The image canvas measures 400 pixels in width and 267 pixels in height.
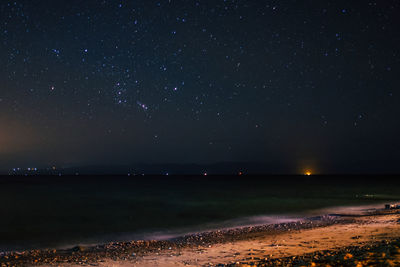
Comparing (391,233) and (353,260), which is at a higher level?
(353,260)

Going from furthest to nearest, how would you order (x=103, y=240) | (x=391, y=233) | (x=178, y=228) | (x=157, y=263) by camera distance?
(x=178, y=228)
(x=103, y=240)
(x=391, y=233)
(x=157, y=263)

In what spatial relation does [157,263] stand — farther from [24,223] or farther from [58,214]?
[58,214]

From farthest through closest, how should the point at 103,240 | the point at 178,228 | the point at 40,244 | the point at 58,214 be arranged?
1. the point at 58,214
2. the point at 178,228
3. the point at 103,240
4. the point at 40,244

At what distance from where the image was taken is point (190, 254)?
12.5 m

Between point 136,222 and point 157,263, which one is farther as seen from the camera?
point 136,222

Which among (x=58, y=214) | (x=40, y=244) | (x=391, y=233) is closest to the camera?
(x=391, y=233)

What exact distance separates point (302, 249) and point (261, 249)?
4.75 ft

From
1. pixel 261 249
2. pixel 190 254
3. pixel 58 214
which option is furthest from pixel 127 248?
pixel 58 214

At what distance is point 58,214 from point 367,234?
31586 mm

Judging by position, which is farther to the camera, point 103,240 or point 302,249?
point 103,240

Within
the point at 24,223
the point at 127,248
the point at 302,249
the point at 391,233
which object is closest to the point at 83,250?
the point at 127,248

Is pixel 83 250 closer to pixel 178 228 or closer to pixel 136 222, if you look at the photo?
pixel 178 228

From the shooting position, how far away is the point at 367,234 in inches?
569

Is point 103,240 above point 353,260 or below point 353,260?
below
